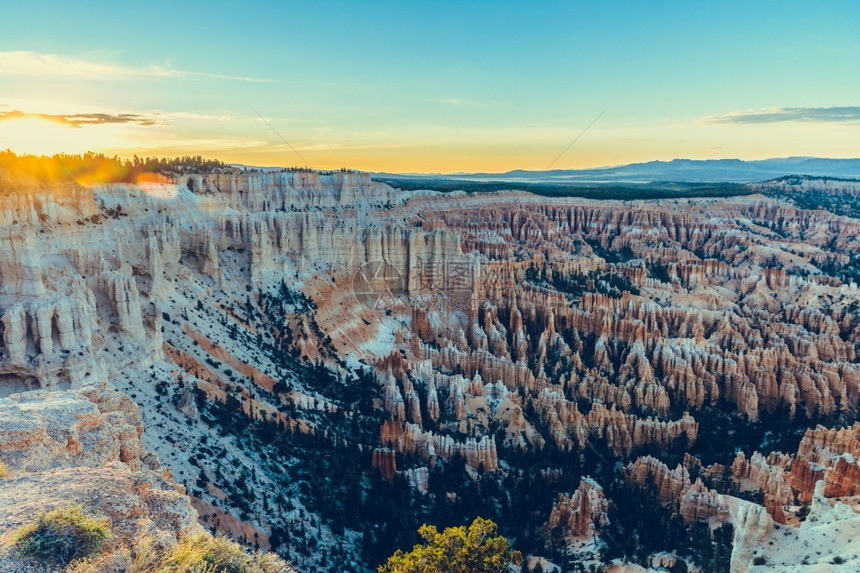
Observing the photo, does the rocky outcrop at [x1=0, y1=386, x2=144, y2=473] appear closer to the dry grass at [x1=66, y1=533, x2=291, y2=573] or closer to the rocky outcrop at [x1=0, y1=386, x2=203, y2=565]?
the rocky outcrop at [x1=0, y1=386, x2=203, y2=565]

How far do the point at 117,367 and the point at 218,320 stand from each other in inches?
404

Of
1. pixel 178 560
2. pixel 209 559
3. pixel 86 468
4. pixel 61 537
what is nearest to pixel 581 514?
pixel 209 559

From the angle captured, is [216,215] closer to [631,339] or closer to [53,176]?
[53,176]

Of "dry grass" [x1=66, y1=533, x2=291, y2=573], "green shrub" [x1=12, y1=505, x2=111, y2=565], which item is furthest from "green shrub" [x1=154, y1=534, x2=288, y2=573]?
"green shrub" [x1=12, y1=505, x2=111, y2=565]

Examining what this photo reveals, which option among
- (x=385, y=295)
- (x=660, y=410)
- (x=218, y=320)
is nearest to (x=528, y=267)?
(x=385, y=295)

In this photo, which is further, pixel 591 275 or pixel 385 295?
pixel 591 275

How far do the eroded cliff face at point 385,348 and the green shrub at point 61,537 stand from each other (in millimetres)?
12324

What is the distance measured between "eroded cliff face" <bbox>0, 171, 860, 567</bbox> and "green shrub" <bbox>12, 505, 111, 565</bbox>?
12324mm

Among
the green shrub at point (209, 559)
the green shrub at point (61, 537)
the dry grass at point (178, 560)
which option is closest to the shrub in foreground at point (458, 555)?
the green shrub at point (209, 559)

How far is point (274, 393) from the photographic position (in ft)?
109

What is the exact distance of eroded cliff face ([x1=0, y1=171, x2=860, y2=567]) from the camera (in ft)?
80.5

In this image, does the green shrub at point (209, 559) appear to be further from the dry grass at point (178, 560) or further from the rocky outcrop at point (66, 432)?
Result: the rocky outcrop at point (66, 432)

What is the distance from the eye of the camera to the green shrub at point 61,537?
9.29m

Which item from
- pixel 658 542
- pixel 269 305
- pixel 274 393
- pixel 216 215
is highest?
pixel 216 215
